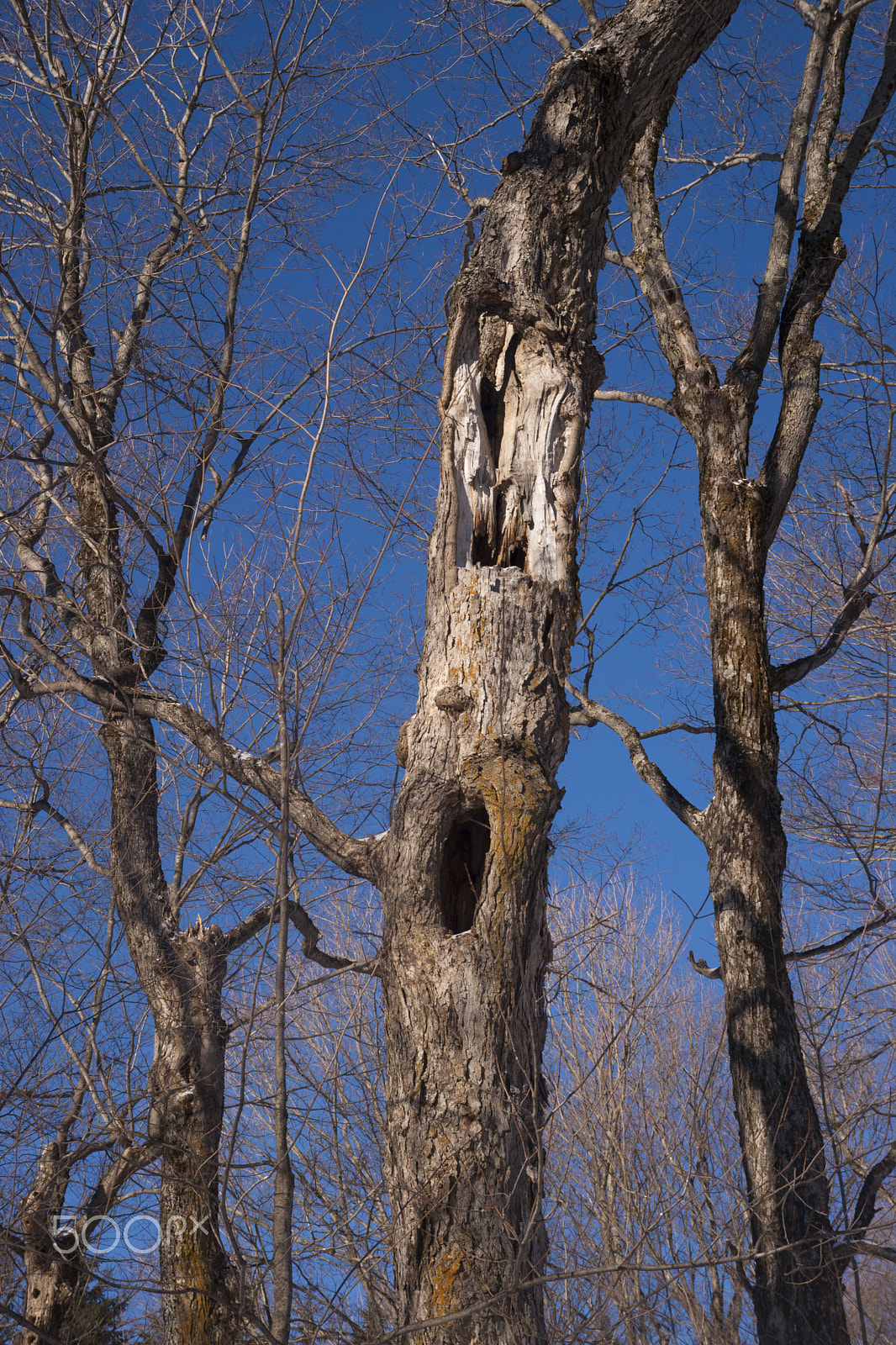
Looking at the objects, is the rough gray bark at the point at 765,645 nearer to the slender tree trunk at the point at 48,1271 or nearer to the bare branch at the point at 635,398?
the bare branch at the point at 635,398

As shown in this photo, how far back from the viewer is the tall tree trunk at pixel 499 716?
2.71m

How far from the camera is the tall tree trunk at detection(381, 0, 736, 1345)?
2709 millimetres

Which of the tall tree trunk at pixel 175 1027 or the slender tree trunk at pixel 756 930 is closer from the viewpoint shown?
the slender tree trunk at pixel 756 930

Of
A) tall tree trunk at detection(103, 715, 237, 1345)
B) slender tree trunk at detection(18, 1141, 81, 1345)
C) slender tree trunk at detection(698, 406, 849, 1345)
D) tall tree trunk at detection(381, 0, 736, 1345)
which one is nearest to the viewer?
tall tree trunk at detection(381, 0, 736, 1345)

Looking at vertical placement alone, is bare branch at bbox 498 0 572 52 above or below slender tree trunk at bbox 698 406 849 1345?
above

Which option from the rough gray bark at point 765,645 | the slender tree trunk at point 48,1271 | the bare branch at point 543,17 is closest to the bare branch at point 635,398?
the rough gray bark at point 765,645

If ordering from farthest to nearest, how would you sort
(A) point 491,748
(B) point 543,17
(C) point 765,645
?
(B) point 543,17 < (C) point 765,645 < (A) point 491,748

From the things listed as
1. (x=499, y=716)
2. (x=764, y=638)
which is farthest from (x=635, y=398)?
(x=499, y=716)

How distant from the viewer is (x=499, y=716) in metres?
3.19

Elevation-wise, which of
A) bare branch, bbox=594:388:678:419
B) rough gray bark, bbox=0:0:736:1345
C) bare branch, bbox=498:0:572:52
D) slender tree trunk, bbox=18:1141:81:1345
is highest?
bare branch, bbox=498:0:572:52

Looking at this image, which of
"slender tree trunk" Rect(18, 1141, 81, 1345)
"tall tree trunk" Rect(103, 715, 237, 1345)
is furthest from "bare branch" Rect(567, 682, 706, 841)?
"slender tree trunk" Rect(18, 1141, 81, 1345)

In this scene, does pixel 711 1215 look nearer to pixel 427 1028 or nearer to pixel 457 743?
pixel 427 1028

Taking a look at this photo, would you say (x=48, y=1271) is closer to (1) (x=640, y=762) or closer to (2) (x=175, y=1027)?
(2) (x=175, y=1027)

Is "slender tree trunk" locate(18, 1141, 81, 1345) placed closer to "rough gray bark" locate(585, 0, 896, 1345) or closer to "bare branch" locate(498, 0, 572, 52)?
"rough gray bark" locate(585, 0, 896, 1345)
